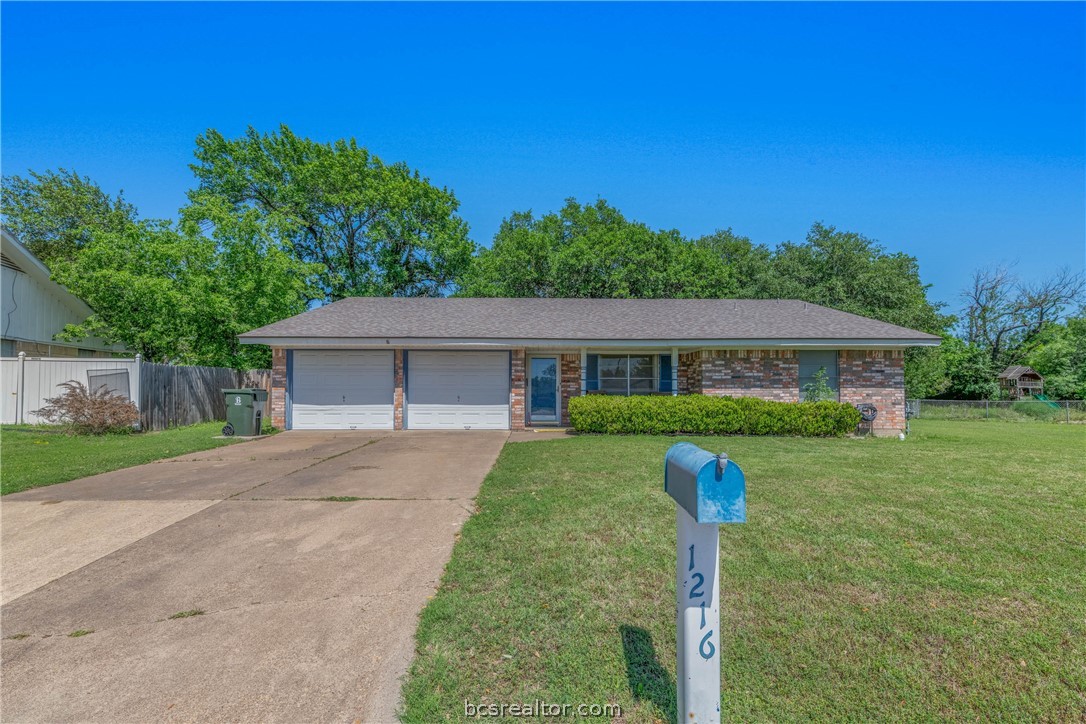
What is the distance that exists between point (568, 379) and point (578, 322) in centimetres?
175

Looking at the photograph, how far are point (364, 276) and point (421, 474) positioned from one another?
21.1 m

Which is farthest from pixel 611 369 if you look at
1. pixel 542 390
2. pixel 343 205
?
pixel 343 205

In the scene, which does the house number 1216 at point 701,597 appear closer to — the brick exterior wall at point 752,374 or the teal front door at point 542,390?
the brick exterior wall at point 752,374

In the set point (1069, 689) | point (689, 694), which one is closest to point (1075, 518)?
point (1069, 689)

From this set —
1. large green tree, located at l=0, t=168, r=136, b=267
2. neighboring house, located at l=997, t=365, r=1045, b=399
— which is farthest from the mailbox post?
neighboring house, located at l=997, t=365, r=1045, b=399

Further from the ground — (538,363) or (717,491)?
(538,363)

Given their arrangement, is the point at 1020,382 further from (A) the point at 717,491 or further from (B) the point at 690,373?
(A) the point at 717,491

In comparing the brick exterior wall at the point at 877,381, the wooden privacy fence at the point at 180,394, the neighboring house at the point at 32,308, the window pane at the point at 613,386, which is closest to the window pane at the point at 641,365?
the window pane at the point at 613,386

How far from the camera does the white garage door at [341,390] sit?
14.3 m

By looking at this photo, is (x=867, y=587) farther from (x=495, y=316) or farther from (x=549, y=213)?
(x=549, y=213)

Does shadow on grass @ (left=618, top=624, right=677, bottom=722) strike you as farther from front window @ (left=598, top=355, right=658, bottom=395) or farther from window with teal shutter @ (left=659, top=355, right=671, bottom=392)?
window with teal shutter @ (left=659, top=355, right=671, bottom=392)

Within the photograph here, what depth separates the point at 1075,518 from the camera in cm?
486

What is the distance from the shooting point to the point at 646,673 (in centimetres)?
249

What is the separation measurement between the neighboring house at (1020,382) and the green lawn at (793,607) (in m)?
32.7
